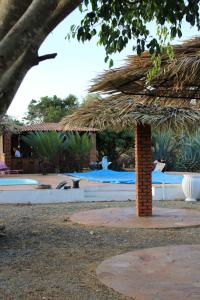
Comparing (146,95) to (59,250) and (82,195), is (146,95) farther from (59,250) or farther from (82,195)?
(82,195)

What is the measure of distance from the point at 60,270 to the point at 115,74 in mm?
2882

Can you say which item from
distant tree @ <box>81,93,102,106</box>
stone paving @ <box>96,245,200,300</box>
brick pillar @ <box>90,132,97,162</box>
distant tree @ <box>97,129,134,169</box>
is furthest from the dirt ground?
distant tree @ <box>97,129,134,169</box>

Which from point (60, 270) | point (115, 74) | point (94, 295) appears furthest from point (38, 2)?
point (60, 270)

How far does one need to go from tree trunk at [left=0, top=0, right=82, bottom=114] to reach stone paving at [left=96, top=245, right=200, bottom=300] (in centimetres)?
341

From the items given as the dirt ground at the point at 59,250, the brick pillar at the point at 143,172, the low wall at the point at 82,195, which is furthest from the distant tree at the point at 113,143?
the brick pillar at the point at 143,172

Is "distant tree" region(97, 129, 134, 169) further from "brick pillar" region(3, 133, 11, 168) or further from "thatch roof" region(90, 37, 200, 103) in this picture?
"thatch roof" region(90, 37, 200, 103)

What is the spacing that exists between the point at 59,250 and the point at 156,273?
237 cm

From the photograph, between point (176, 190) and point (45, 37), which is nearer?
point (45, 37)

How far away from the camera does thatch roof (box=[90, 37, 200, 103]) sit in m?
4.95

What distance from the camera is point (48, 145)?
29172 mm

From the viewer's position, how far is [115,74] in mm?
5520

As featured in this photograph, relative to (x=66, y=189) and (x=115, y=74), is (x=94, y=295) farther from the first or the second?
(x=66, y=189)

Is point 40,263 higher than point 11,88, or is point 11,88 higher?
point 11,88

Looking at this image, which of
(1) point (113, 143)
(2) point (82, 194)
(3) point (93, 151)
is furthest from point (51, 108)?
(2) point (82, 194)
